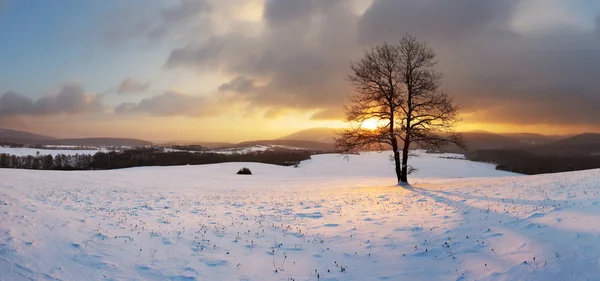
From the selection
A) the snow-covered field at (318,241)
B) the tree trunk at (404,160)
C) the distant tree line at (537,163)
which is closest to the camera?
the snow-covered field at (318,241)

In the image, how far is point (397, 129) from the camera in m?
21.9

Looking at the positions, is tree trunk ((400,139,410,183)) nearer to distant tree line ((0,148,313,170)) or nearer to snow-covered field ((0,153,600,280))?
snow-covered field ((0,153,600,280))

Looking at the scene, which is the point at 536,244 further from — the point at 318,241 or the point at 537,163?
the point at 537,163

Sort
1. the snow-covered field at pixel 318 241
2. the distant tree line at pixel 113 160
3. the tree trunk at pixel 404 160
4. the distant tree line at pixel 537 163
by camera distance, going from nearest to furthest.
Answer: the snow-covered field at pixel 318 241, the tree trunk at pixel 404 160, the distant tree line at pixel 537 163, the distant tree line at pixel 113 160

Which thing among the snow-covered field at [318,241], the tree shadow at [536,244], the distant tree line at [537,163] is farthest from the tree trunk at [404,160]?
the distant tree line at [537,163]

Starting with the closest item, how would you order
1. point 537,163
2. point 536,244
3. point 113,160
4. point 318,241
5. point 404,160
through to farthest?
point 536,244, point 318,241, point 404,160, point 537,163, point 113,160

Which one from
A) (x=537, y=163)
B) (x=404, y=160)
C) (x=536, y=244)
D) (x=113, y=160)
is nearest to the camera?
(x=536, y=244)

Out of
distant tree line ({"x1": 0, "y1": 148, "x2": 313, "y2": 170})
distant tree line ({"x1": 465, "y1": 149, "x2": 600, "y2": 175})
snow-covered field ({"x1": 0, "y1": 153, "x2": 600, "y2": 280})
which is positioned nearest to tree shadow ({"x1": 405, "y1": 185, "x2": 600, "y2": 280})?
snow-covered field ({"x1": 0, "y1": 153, "x2": 600, "y2": 280})

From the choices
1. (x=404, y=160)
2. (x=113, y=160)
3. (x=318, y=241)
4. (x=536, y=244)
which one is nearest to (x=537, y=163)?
(x=404, y=160)

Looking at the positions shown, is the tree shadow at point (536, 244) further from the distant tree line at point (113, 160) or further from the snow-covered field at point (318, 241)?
the distant tree line at point (113, 160)

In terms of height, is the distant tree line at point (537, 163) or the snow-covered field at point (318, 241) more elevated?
the snow-covered field at point (318, 241)

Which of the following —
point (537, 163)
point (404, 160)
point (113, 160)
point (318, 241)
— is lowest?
point (537, 163)

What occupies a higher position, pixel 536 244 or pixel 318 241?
pixel 536 244

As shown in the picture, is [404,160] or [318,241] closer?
[318,241]
